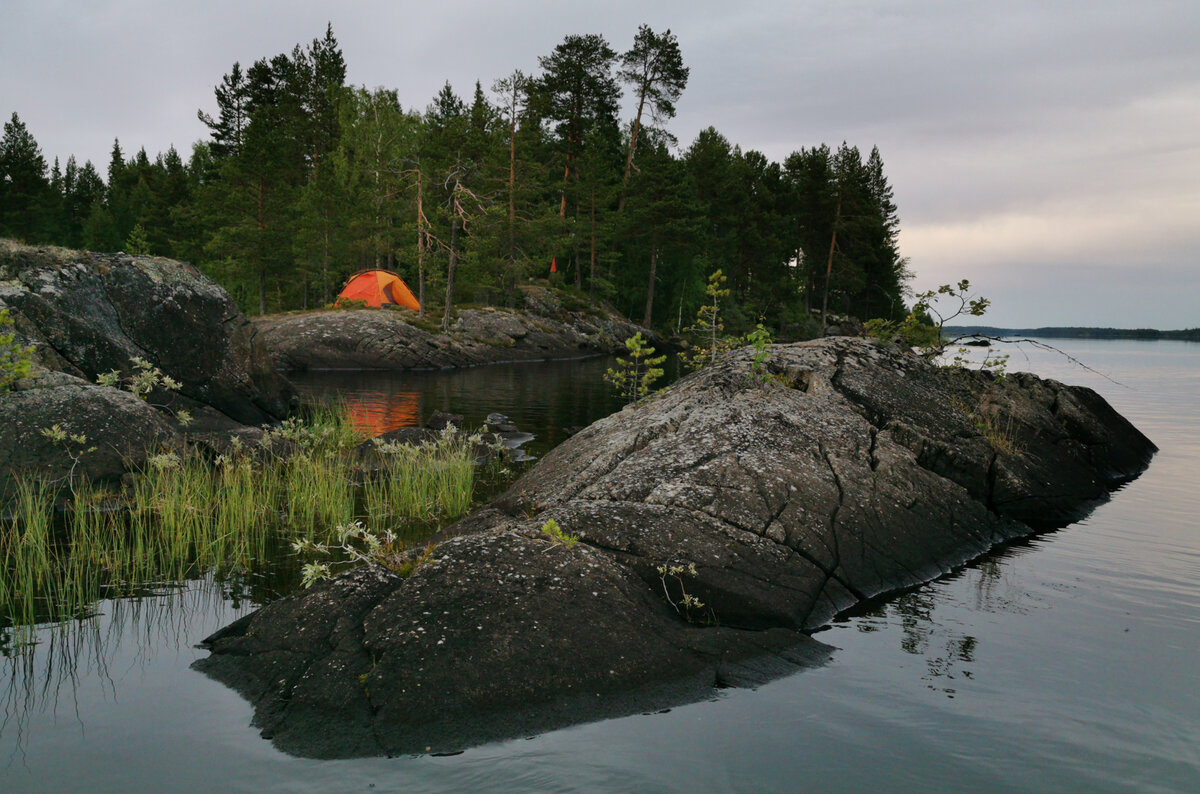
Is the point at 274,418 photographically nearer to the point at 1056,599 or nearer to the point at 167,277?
the point at 167,277

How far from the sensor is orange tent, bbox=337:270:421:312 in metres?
45.9

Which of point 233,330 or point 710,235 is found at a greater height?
point 710,235

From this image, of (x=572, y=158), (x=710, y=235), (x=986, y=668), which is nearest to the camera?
(x=986, y=668)

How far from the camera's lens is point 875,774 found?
4449mm

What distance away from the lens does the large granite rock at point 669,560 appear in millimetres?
4844

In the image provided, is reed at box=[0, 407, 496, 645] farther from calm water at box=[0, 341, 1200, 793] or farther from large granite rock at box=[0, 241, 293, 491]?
large granite rock at box=[0, 241, 293, 491]

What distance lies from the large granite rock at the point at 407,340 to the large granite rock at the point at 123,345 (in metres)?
18.8

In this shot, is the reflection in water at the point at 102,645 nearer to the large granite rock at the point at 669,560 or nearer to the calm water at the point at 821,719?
the calm water at the point at 821,719

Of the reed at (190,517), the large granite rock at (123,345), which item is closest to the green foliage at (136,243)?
the large granite rock at (123,345)

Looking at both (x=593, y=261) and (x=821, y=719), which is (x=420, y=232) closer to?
(x=593, y=261)

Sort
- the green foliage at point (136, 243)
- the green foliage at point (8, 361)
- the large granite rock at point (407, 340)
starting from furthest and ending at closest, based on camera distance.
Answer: the green foliage at point (136, 243) < the large granite rock at point (407, 340) < the green foliage at point (8, 361)

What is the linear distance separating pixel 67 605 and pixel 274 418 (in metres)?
11.5

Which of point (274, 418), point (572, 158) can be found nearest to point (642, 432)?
point (274, 418)

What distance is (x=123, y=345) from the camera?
15.0m
